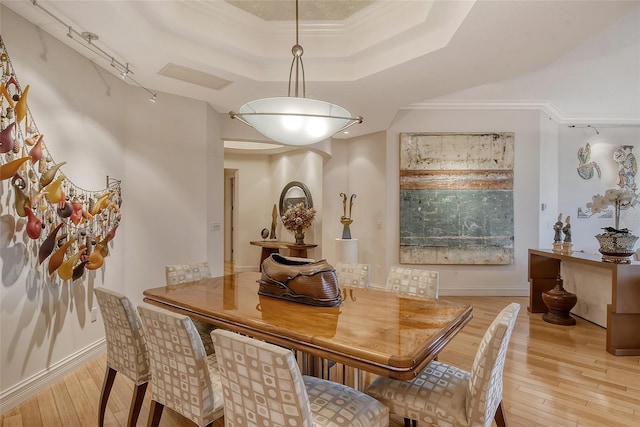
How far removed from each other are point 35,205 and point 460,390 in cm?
285

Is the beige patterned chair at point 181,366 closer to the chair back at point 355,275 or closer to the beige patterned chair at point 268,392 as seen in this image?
the beige patterned chair at point 268,392

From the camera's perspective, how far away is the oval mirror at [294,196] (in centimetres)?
662

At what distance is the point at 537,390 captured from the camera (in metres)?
2.46

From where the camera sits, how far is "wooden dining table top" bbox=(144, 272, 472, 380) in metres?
1.32

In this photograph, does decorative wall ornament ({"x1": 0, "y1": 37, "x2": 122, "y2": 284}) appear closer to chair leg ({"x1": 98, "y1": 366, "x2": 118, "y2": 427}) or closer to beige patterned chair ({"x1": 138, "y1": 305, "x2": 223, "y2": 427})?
chair leg ({"x1": 98, "y1": 366, "x2": 118, "y2": 427})

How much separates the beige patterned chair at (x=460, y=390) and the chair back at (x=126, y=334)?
4.00ft

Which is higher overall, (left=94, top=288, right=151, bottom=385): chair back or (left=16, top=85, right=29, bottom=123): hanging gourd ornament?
(left=16, top=85, right=29, bottom=123): hanging gourd ornament

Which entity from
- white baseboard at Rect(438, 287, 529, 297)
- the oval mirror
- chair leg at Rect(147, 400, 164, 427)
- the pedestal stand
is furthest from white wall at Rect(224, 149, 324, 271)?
chair leg at Rect(147, 400, 164, 427)

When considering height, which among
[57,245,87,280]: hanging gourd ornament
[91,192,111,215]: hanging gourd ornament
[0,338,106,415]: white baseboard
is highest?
[91,192,111,215]: hanging gourd ornament

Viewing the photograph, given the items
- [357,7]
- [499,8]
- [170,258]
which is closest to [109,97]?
[170,258]

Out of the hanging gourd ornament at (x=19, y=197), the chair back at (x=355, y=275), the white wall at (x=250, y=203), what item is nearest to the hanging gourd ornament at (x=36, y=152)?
the hanging gourd ornament at (x=19, y=197)

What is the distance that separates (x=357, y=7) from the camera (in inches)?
117

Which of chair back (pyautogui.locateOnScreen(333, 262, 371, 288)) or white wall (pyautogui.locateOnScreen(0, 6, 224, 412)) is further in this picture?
chair back (pyautogui.locateOnScreen(333, 262, 371, 288))

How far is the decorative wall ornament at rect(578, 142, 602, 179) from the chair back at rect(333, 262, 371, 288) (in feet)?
17.0
